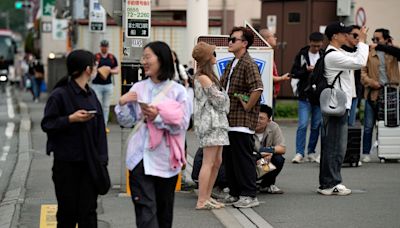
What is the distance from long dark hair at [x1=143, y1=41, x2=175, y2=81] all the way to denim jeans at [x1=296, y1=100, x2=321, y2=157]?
6898 millimetres

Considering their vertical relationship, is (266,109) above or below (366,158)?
above

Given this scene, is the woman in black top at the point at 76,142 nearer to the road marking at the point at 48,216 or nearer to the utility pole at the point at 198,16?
the road marking at the point at 48,216

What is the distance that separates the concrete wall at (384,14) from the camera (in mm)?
25562

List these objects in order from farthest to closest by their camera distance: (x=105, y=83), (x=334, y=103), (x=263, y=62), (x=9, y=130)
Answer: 1. (x=9, y=130)
2. (x=105, y=83)
3. (x=263, y=62)
4. (x=334, y=103)

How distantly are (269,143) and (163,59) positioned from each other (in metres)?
4.00

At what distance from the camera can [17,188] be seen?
38.4 feet

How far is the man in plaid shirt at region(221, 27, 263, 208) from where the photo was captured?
32.0ft

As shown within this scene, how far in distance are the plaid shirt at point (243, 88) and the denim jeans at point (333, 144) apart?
43.1 inches

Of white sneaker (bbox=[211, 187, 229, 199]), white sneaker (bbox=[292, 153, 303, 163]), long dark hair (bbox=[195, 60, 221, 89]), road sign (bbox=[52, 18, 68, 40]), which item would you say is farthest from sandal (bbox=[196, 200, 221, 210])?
road sign (bbox=[52, 18, 68, 40])

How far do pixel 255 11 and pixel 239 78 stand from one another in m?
22.1

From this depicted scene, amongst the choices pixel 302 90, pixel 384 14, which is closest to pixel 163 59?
pixel 302 90

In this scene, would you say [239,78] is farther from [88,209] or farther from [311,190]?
[88,209]

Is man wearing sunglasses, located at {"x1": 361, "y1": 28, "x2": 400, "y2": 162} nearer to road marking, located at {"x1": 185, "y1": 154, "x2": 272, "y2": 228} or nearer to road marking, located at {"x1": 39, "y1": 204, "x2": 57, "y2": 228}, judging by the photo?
road marking, located at {"x1": 185, "y1": 154, "x2": 272, "y2": 228}

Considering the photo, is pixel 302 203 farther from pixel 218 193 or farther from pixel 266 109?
pixel 266 109
